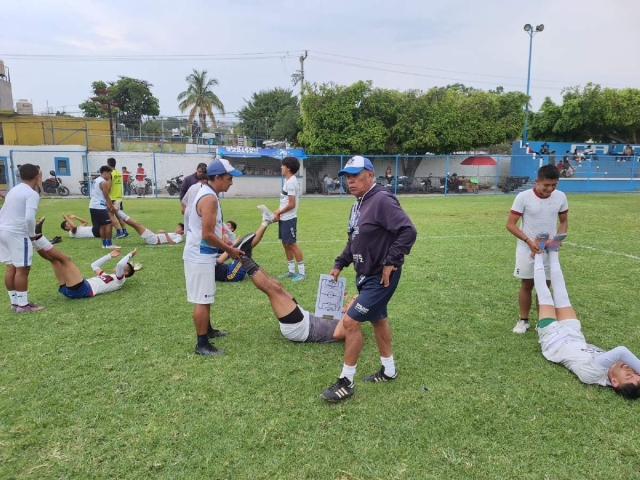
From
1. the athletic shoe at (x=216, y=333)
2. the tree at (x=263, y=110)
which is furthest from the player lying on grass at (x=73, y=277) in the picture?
the tree at (x=263, y=110)

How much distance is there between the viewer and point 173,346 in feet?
14.1

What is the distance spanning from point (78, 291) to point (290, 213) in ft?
10.2

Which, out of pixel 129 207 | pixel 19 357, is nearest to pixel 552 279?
pixel 19 357

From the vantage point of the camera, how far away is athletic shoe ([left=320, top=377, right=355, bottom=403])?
3279 millimetres

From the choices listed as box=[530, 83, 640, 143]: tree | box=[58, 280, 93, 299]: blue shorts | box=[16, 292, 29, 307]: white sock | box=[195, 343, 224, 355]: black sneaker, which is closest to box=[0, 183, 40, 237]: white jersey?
box=[16, 292, 29, 307]: white sock

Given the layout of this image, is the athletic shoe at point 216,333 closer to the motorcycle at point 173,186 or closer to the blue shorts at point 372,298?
the blue shorts at point 372,298

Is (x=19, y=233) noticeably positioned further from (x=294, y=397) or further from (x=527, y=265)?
(x=527, y=265)

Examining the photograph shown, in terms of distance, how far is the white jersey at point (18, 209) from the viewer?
510 cm

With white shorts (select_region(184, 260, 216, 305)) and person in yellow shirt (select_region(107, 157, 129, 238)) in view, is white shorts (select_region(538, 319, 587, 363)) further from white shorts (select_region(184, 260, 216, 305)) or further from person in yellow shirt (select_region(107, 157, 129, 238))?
person in yellow shirt (select_region(107, 157, 129, 238))

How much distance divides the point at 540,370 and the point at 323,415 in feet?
6.80

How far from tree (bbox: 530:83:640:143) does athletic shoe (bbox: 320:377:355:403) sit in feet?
113

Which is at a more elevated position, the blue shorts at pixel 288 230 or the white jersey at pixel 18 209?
the white jersey at pixel 18 209

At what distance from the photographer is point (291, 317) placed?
165 inches

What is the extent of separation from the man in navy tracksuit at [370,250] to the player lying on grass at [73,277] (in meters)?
4.05
